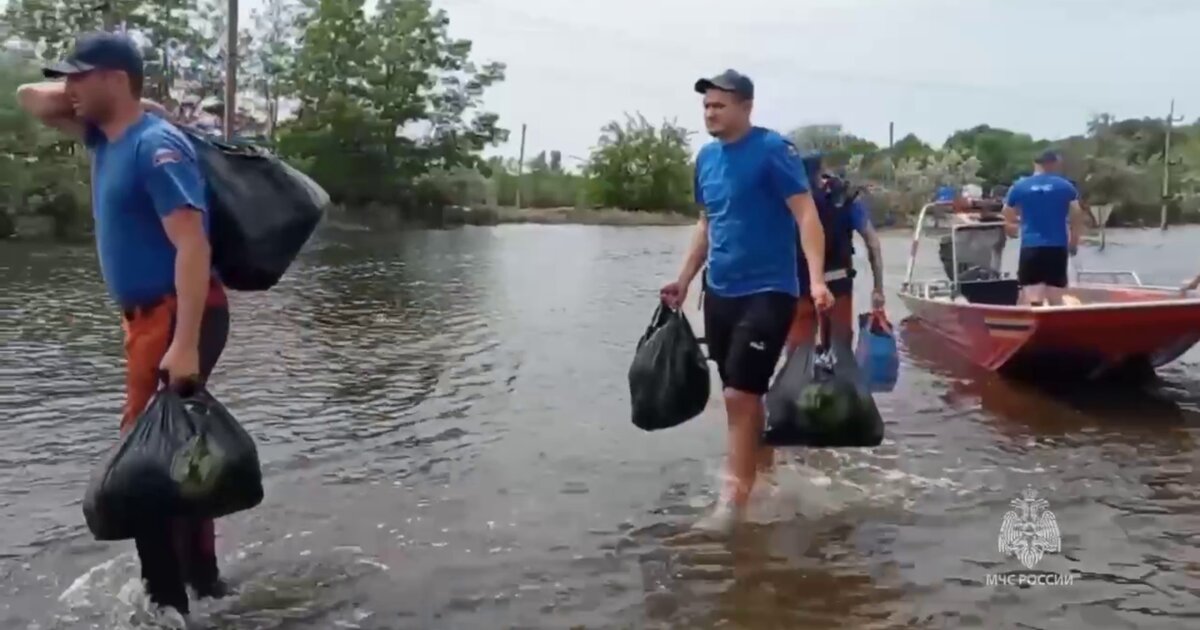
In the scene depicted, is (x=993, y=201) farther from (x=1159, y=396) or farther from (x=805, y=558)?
(x=805, y=558)

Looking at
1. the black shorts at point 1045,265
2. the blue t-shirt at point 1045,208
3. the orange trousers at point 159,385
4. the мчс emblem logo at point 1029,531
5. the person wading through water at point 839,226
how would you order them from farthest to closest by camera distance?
the black shorts at point 1045,265
the blue t-shirt at point 1045,208
the person wading through water at point 839,226
the мчс emblem logo at point 1029,531
the orange trousers at point 159,385

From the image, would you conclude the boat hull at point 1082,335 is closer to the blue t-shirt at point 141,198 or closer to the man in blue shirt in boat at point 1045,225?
the man in blue shirt in boat at point 1045,225

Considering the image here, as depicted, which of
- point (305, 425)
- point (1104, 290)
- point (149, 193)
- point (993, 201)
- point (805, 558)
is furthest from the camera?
point (993, 201)

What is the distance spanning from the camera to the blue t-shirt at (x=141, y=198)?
390 centimetres

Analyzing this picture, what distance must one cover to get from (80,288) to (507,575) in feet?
44.8

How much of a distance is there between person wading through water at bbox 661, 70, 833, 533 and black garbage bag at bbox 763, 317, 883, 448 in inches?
4.9

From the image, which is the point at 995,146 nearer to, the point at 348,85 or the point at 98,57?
the point at 348,85

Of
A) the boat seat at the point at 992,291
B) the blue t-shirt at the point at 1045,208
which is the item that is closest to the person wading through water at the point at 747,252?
the blue t-shirt at the point at 1045,208

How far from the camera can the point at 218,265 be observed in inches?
169

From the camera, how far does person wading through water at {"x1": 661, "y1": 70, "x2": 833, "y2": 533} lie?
5.41m

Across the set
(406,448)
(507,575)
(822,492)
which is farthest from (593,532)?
(406,448)

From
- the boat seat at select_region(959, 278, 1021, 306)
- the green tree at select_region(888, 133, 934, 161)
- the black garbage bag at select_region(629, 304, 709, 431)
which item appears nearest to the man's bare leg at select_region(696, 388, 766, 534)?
the black garbage bag at select_region(629, 304, 709, 431)

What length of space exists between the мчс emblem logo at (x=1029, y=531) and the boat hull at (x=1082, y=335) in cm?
295

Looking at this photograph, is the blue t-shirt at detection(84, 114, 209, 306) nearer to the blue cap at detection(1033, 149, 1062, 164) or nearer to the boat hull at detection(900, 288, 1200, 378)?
the boat hull at detection(900, 288, 1200, 378)
